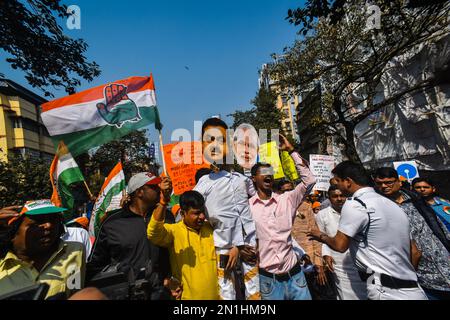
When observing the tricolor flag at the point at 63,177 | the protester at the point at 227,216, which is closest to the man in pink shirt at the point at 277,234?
the protester at the point at 227,216

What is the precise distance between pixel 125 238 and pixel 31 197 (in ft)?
19.1

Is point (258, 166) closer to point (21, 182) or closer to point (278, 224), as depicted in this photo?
point (278, 224)

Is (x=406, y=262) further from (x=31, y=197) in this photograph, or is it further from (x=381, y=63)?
(x=381, y=63)

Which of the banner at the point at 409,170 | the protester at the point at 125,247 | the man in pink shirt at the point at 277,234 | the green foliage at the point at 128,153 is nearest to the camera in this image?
the protester at the point at 125,247

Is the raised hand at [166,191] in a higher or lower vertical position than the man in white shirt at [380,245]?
higher

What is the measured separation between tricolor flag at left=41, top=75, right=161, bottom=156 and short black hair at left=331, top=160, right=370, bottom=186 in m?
2.00

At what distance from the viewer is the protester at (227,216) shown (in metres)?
2.40

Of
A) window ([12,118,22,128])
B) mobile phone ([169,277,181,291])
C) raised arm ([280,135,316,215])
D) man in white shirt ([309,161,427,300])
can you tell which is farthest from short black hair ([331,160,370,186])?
window ([12,118,22,128])

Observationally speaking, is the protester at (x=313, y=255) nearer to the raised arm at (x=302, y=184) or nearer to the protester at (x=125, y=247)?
the raised arm at (x=302, y=184)

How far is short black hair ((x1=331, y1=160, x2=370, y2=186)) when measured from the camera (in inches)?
93.6

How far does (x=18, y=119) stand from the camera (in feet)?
73.2

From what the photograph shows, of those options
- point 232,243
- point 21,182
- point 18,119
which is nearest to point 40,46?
point 21,182

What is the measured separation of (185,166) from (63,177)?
7.82 feet
